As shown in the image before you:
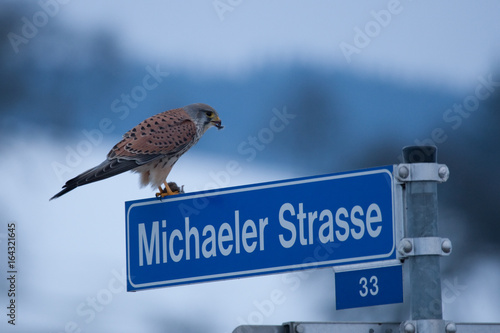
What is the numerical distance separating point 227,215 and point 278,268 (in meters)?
0.27

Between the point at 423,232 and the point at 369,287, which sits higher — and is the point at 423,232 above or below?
above

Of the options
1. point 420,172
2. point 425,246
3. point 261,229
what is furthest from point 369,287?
point 261,229

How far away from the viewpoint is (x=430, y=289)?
2.69 metres

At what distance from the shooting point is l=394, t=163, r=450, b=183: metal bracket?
2756mm

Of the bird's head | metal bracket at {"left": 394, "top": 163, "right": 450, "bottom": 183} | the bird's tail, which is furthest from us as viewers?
the bird's head

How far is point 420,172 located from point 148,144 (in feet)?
5.94

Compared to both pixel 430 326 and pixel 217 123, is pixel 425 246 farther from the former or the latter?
pixel 217 123

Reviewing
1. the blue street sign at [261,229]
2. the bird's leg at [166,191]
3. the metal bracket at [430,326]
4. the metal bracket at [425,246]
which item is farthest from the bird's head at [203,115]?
the metal bracket at [430,326]

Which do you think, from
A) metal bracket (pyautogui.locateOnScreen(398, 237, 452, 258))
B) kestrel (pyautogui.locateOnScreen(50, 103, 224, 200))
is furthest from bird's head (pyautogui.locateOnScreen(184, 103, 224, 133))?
metal bracket (pyautogui.locateOnScreen(398, 237, 452, 258))

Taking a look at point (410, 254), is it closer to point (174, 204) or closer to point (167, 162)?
point (174, 204)

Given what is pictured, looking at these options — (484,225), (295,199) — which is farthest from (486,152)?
(295,199)

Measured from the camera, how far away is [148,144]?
431cm

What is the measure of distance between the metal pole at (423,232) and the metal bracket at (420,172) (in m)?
0.01

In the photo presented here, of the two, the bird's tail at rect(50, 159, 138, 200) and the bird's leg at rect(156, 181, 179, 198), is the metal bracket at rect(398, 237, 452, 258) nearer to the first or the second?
the bird's tail at rect(50, 159, 138, 200)
